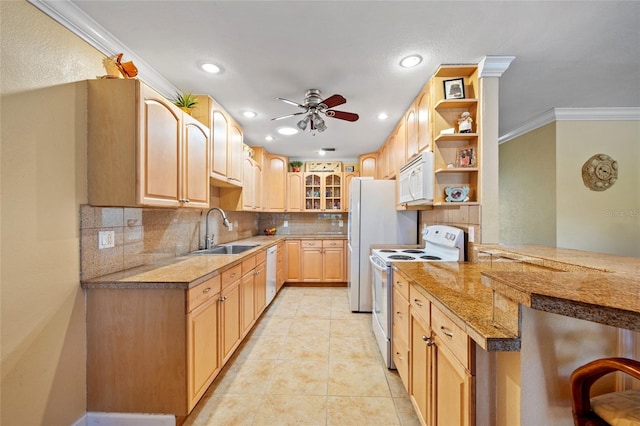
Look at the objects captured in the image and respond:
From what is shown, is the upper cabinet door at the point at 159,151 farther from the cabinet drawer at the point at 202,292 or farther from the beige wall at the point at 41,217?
the cabinet drawer at the point at 202,292

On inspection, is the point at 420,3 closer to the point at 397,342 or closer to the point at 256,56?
the point at 256,56

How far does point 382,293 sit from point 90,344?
212 cm

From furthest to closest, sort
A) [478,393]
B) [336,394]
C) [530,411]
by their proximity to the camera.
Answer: [336,394] < [478,393] < [530,411]

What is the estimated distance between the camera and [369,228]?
3311 millimetres

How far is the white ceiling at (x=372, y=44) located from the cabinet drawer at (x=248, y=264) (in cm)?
163

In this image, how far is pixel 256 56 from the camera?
1854mm

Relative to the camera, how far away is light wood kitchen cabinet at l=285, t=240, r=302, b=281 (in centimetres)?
451

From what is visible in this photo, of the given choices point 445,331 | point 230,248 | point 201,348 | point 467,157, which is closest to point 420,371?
point 445,331

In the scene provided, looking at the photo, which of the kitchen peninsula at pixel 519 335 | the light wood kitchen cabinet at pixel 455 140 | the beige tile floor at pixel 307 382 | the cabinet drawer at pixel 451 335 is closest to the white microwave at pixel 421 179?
the light wood kitchen cabinet at pixel 455 140

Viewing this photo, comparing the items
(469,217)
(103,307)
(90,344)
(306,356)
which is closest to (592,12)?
(469,217)

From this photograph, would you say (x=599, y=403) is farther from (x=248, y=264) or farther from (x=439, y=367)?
(x=248, y=264)

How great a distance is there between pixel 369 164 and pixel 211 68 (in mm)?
3208

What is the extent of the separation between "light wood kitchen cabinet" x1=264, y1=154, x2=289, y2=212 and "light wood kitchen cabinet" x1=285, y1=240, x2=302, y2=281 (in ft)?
2.29

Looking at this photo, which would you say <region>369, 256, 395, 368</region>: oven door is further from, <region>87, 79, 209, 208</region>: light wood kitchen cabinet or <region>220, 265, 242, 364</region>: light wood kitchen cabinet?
<region>87, 79, 209, 208</region>: light wood kitchen cabinet
